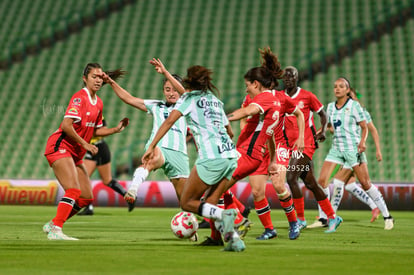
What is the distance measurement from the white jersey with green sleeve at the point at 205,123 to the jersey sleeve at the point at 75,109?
1.93 metres

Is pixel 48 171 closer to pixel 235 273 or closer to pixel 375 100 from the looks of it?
pixel 375 100

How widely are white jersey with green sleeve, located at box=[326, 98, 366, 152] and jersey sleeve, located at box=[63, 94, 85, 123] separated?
15.9 feet

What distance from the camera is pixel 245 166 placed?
784cm

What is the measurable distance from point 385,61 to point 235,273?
18.8 meters

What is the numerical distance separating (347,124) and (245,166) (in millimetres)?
4234

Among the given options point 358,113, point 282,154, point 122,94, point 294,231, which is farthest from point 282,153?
point 122,94

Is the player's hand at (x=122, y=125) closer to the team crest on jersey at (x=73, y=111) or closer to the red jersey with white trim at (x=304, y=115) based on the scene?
the team crest on jersey at (x=73, y=111)

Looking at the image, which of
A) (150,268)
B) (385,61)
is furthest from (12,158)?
(150,268)

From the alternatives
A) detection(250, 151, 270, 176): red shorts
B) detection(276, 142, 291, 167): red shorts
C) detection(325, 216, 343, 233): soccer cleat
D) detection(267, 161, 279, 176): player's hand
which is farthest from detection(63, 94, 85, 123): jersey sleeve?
detection(325, 216, 343, 233): soccer cleat

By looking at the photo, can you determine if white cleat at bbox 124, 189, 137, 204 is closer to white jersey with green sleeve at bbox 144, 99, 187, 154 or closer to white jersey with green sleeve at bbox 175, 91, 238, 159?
white jersey with green sleeve at bbox 175, 91, 238, 159

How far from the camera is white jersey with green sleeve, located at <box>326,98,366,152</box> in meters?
11.5

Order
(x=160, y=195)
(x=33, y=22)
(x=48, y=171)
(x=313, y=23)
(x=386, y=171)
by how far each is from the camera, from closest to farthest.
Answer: (x=160, y=195) → (x=386, y=171) → (x=48, y=171) → (x=313, y=23) → (x=33, y=22)

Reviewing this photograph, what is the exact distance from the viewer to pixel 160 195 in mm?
17219

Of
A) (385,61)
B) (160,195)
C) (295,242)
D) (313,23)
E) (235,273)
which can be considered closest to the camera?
(235,273)
